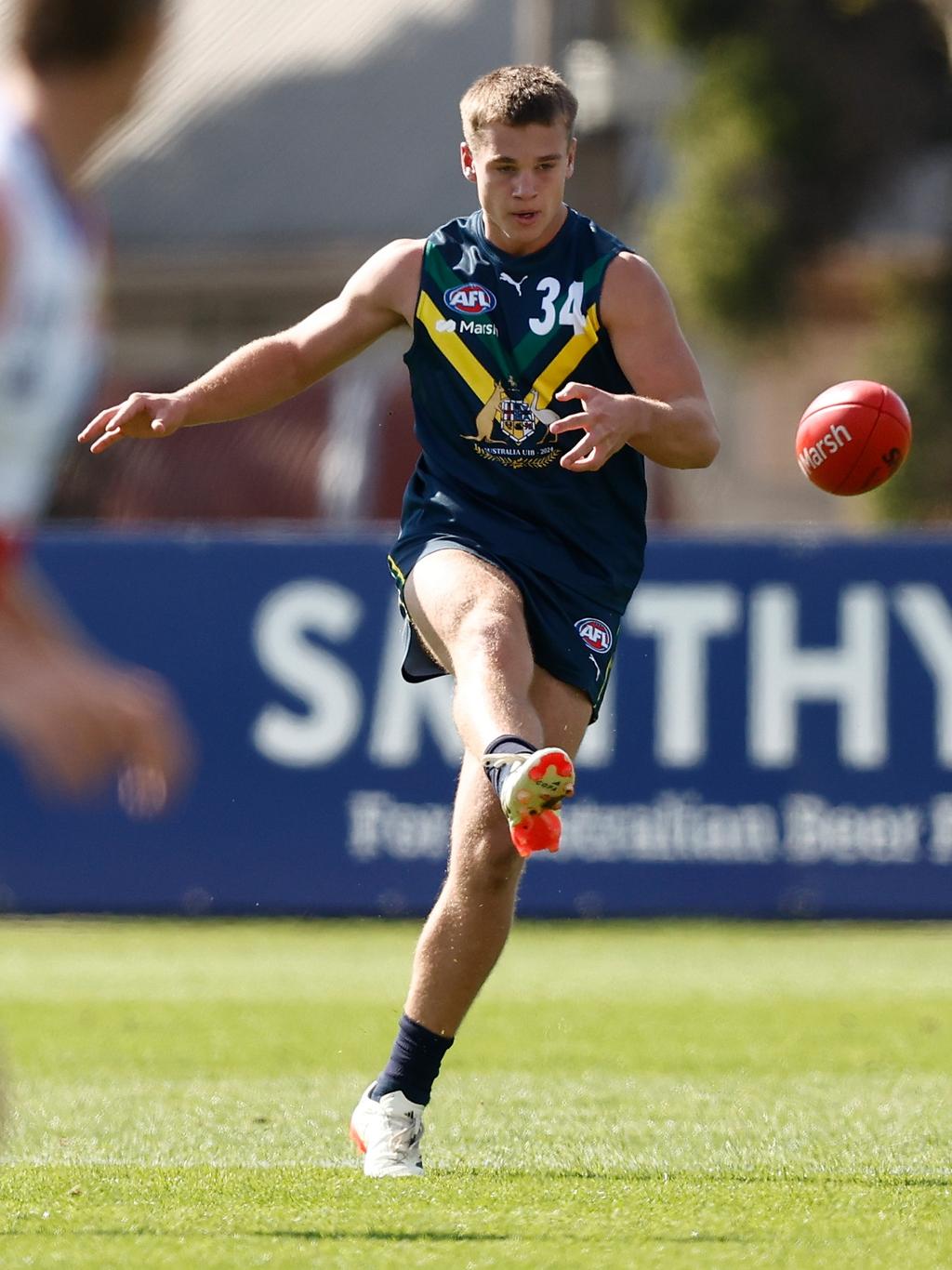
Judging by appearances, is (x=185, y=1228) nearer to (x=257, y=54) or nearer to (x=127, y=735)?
(x=127, y=735)

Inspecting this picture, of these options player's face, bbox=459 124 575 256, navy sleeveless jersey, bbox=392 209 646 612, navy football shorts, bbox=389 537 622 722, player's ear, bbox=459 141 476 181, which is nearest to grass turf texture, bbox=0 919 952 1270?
navy football shorts, bbox=389 537 622 722

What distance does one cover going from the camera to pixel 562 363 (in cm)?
576

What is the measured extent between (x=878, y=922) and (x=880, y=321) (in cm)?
1837

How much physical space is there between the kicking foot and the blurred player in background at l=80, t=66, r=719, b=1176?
18.3 inches

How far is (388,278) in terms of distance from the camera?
5867 millimetres

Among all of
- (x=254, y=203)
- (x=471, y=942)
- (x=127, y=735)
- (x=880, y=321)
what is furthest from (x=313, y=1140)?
(x=254, y=203)

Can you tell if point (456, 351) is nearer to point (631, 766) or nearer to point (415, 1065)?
point (415, 1065)

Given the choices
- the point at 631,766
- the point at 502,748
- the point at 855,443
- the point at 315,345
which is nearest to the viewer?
the point at 502,748

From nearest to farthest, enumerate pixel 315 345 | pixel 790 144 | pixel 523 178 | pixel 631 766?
pixel 523 178, pixel 315 345, pixel 631 766, pixel 790 144

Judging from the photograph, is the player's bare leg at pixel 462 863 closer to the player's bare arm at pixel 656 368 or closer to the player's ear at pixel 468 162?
the player's bare arm at pixel 656 368

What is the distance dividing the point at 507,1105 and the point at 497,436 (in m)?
2.14

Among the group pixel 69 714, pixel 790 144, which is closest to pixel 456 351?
pixel 69 714

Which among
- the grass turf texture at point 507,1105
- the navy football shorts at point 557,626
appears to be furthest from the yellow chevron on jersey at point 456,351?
the grass turf texture at point 507,1105

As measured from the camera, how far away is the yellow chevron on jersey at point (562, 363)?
5.75 metres
